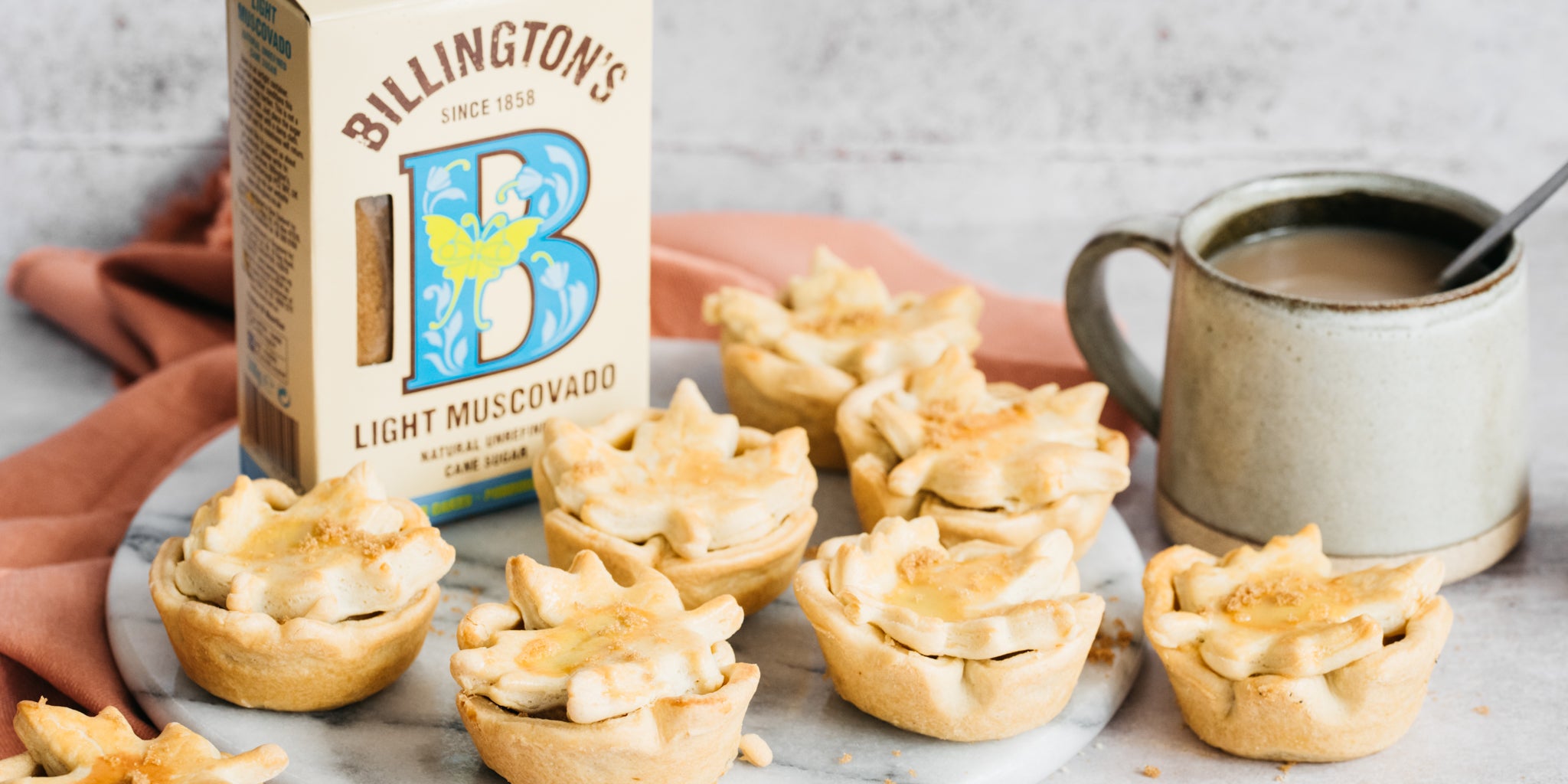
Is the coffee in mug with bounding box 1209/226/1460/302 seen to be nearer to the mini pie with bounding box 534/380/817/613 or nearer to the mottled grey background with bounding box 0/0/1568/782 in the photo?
the mini pie with bounding box 534/380/817/613

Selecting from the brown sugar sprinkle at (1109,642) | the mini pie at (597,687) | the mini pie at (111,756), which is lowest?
the brown sugar sprinkle at (1109,642)

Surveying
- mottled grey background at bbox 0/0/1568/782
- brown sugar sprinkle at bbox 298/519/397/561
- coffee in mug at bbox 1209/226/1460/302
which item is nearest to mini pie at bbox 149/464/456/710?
brown sugar sprinkle at bbox 298/519/397/561

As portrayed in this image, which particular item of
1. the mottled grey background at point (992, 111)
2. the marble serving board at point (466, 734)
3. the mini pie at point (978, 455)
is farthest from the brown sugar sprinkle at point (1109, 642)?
the mottled grey background at point (992, 111)

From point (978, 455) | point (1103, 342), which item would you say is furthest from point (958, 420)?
point (1103, 342)

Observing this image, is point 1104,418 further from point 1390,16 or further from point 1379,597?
point 1390,16

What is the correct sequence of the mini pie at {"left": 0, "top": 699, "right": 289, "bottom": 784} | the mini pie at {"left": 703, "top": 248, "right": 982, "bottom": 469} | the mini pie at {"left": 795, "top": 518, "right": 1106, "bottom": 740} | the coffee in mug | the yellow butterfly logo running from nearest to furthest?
the mini pie at {"left": 0, "top": 699, "right": 289, "bottom": 784}, the mini pie at {"left": 795, "top": 518, "right": 1106, "bottom": 740}, the yellow butterfly logo, the coffee in mug, the mini pie at {"left": 703, "top": 248, "right": 982, "bottom": 469}

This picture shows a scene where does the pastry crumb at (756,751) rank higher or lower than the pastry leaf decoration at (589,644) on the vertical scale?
lower

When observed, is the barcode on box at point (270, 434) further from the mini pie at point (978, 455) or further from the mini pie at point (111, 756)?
the mini pie at point (978, 455)
